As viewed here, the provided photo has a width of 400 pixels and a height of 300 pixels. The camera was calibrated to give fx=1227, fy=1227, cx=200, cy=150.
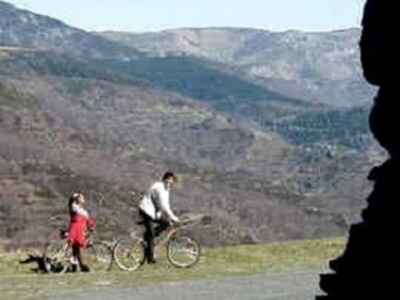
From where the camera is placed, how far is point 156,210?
27484mm

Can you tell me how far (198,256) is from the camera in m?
28.4

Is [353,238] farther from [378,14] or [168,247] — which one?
[168,247]

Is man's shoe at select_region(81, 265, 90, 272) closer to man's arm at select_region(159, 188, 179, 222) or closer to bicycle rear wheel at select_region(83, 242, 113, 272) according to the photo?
bicycle rear wheel at select_region(83, 242, 113, 272)

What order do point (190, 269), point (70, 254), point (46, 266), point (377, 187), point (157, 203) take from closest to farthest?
point (377, 187) < point (157, 203) < point (190, 269) < point (46, 266) < point (70, 254)

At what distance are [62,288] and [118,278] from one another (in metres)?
1.90

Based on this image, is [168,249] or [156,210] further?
[168,249]

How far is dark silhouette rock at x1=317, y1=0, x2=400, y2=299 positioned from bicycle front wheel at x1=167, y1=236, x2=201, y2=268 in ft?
68.5

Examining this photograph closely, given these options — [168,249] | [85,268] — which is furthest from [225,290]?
[85,268]

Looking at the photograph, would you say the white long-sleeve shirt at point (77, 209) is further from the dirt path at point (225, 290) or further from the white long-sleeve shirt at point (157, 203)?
the dirt path at point (225, 290)

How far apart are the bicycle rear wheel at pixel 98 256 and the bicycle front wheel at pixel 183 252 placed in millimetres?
1469

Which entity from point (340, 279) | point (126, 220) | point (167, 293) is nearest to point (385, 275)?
point (340, 279)

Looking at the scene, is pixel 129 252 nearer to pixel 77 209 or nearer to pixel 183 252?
pixel 183 252

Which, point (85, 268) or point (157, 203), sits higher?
point (157, 203)

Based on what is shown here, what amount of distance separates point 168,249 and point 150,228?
2.29 ft
